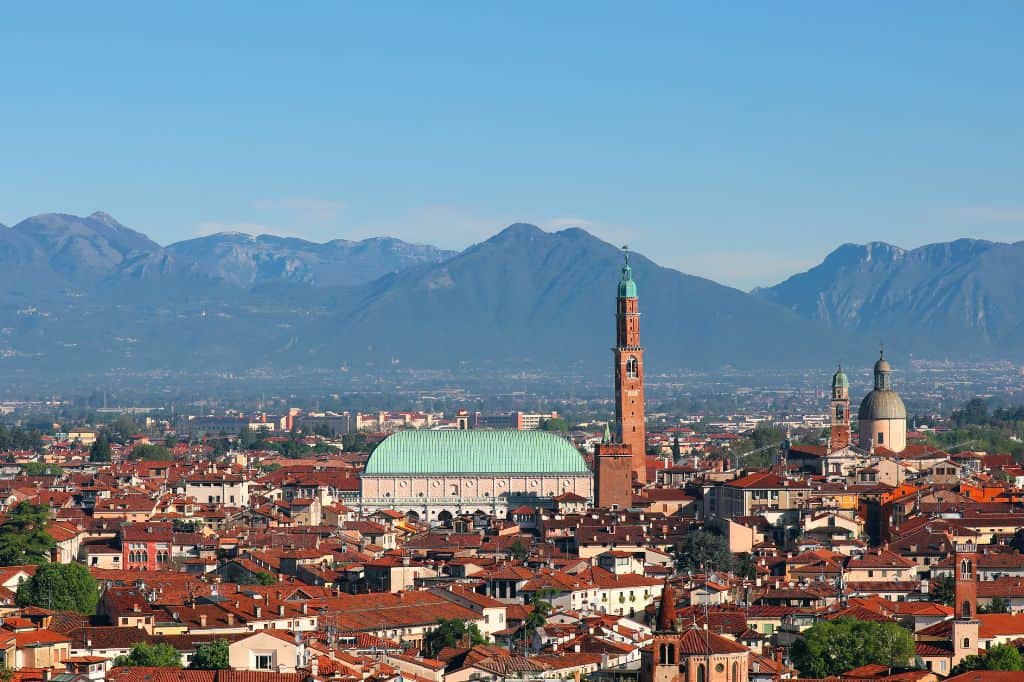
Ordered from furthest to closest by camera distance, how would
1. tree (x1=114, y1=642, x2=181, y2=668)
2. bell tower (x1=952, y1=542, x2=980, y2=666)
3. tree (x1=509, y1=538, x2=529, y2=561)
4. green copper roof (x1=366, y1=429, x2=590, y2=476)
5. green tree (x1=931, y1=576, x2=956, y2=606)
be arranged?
green copper roof (x1=366, y1=429, x2=590, y2=476) → tree (x1=509, y1=538, x2=529, y2=561) → green tree (x1=931, y1=576, x2=956, y2=606) → bell tower (x1=952, y1=542, x2=980, y2=666) → tree (x1=114, y1=642, x2=181, y2=668)

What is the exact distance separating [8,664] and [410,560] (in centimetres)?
2555

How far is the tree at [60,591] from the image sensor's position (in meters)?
58.5

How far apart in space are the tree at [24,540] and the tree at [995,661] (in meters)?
29.7

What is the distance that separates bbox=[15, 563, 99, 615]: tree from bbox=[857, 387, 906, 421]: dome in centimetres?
5308

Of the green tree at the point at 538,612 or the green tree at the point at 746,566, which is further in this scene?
the green tree at the point at 746,566

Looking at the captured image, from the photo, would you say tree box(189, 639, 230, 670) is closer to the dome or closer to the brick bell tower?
the brick bell tower

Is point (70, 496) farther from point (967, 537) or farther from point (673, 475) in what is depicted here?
point (967, 537)

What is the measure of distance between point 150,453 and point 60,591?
3175 inches

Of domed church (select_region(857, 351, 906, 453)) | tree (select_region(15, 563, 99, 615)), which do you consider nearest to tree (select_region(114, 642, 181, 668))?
tree (select_region(15, 563, 99, 615))

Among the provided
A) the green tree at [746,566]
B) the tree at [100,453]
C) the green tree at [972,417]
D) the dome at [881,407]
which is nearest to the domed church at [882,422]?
the dome at [881,407]

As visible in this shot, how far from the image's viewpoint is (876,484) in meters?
92.2

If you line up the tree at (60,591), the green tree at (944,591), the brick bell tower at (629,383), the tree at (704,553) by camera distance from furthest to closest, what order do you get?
the brick bell tower at (629,383), the tree at (704,553), the green tree at (944,591), the tree at (60,591)

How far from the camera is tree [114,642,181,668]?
4606cm

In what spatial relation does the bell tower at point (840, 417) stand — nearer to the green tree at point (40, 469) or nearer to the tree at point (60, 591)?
the green tree at point (40, 469)
